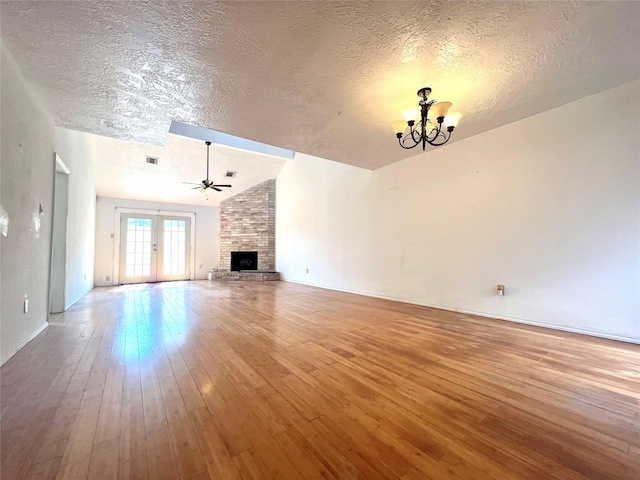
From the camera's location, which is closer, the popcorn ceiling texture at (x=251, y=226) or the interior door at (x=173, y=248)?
the interior door at (x=173, y=248)

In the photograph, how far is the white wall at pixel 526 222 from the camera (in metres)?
2.49

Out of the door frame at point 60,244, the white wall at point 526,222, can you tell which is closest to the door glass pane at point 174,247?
the door frame at point 60,244

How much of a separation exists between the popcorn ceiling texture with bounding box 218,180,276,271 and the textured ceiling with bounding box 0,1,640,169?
5.30 meters

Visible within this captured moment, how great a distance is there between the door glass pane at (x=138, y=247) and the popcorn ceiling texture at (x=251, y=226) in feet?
6.85

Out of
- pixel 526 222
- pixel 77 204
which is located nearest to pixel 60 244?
pixel 77 204

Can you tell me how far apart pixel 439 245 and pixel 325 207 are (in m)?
3.09

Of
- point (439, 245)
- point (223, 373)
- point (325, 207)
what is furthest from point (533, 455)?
point (325, 207)

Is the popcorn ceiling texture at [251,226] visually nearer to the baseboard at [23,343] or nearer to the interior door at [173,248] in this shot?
the interior door at [173,248]

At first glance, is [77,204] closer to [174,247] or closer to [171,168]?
[171,168]

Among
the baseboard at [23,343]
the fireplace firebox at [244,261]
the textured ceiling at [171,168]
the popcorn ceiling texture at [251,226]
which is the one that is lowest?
the baseboard at [23,343]

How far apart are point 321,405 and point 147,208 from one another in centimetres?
834

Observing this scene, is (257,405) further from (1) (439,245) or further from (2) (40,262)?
(1) (439,245)

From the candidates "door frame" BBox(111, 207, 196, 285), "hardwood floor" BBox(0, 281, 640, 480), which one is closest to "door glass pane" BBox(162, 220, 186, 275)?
"door frame" BBox(111, 207, 196, 285)

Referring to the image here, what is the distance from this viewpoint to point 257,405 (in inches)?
55.2
